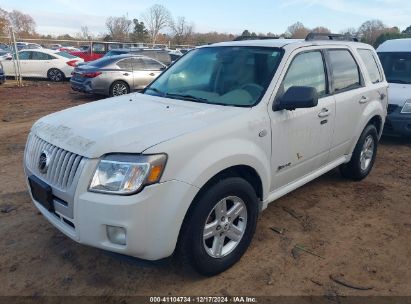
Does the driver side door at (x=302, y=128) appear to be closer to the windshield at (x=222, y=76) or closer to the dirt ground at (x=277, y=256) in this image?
the windshield at (x=222, y=76)

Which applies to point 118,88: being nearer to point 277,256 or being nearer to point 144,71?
point 144,71

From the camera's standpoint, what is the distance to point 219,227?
305cm

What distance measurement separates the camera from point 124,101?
3807 mm

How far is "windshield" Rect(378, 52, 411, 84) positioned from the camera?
7867mm

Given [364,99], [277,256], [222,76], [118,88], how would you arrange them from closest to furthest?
[277,256], [222,76], [364,99], [118,88]

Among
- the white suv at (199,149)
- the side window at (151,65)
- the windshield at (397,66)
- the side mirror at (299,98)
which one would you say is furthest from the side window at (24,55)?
the side mirror at (299,98)

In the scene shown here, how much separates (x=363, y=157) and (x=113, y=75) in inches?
369

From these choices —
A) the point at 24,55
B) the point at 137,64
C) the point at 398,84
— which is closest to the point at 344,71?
the point at 398,84

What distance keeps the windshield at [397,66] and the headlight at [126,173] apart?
6948 mm

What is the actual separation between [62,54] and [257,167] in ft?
59.0

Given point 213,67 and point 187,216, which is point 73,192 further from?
point 213,67

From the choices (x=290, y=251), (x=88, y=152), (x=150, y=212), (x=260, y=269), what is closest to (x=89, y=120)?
(x=88, y=152)

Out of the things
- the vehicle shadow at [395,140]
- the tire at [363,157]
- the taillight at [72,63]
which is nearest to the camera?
the tire at [363,157]

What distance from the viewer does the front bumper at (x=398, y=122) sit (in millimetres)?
7059
